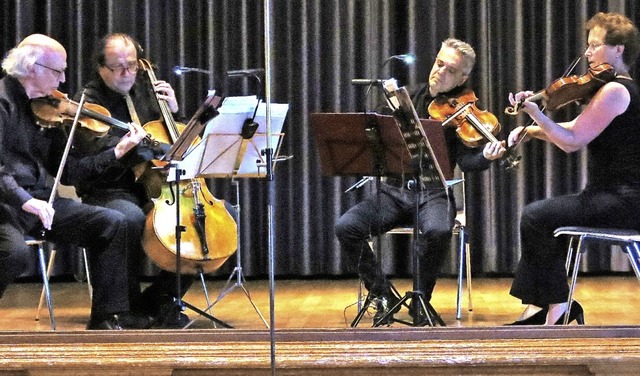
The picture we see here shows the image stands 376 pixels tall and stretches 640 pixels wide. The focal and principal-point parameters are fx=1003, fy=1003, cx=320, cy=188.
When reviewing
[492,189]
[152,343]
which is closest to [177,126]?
[152,343]

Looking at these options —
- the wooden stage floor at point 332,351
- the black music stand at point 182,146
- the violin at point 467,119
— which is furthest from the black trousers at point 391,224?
the wooden stage floor at point 332,351

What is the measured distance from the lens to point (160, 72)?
5.93m

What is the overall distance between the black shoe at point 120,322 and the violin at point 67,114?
0.76m

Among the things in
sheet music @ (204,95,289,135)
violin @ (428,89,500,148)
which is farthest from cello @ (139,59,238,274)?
violin @ (428,89,500,148)

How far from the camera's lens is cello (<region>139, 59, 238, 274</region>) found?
4.02 meters

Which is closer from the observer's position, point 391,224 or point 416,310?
point 416,310

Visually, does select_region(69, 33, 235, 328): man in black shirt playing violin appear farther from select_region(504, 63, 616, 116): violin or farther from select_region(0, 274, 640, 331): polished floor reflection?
select_region(504, 63, 616, 116): violin

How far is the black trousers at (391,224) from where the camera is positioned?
13.8 feet

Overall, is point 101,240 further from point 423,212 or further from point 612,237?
point 612,237

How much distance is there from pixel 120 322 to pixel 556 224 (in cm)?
180

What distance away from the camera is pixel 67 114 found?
12.8 ft

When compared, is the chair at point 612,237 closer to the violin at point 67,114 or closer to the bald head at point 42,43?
the violin at point 67,114

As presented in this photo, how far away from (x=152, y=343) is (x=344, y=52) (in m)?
3.31

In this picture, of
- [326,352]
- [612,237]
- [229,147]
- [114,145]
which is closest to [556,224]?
[612,237]
